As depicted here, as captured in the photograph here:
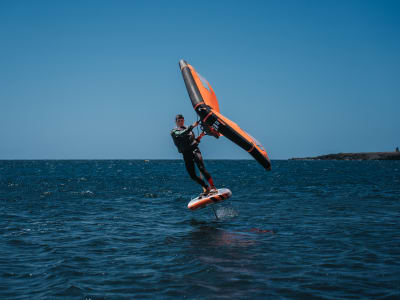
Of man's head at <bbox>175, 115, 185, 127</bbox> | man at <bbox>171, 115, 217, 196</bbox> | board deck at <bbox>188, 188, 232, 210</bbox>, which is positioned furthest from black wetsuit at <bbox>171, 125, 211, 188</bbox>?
board deck at <bbox>188, 188, 232, 210</bbox>

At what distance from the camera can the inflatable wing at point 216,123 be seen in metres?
10.0

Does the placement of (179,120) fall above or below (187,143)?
above

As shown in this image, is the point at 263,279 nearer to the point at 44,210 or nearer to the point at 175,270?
the point at 175,270

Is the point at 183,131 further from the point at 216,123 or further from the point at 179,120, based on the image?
the point at 216,123

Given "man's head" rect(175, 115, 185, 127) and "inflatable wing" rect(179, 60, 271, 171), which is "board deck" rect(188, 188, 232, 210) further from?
"man's head" rect(175, 115, 185, 127)

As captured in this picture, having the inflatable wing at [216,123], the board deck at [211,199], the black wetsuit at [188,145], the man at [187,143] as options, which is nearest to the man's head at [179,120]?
the man at [187,143]

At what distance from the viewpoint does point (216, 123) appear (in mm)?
10273

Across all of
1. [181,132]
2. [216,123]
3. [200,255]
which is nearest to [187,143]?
[181,132]

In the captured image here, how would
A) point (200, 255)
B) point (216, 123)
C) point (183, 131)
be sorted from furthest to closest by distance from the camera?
1. point (183, 131)
2. point (216, 123)
3. point (200, 255)

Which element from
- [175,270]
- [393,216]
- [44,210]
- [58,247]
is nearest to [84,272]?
[175,270]

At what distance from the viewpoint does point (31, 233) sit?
11.3 meters

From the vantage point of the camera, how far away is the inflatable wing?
10039mm

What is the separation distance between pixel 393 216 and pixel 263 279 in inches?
405

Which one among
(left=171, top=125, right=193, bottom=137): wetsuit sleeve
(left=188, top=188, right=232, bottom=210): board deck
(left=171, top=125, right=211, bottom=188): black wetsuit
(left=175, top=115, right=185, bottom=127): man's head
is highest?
(left=175, top=115, right=185, bottom=127): man's head
